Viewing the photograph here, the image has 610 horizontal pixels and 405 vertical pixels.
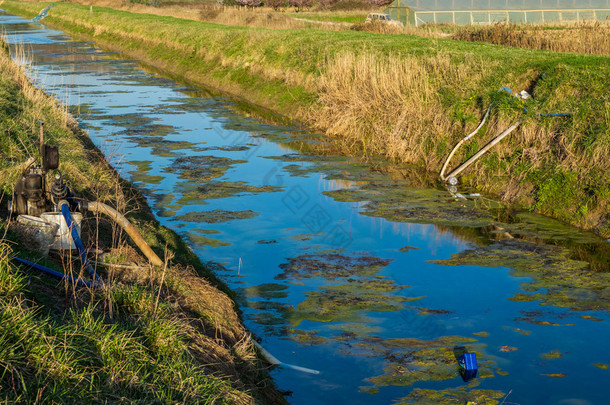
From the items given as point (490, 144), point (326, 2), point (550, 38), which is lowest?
point (490, 144)

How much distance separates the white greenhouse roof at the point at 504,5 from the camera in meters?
39.7

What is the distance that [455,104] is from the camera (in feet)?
48.8

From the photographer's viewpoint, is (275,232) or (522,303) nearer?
(522,303)

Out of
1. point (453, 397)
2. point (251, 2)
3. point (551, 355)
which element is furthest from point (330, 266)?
point (251, 2)

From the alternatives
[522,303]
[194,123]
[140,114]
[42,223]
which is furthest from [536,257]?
[140,114]

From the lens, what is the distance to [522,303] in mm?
8375

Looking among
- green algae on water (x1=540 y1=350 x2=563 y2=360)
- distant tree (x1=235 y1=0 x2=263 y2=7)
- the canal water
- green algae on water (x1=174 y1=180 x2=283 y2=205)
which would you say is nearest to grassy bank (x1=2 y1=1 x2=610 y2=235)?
the canal water

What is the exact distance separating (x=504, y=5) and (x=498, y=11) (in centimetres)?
66

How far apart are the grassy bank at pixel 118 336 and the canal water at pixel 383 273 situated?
0.88 m

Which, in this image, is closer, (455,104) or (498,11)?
(455,104)

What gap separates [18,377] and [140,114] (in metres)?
17.3

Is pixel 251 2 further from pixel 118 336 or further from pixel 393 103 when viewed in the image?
pixel 118 336

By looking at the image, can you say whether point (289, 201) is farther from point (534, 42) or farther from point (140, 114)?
point (534, 42)

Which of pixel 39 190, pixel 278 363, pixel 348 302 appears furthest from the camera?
pixel 348 302
